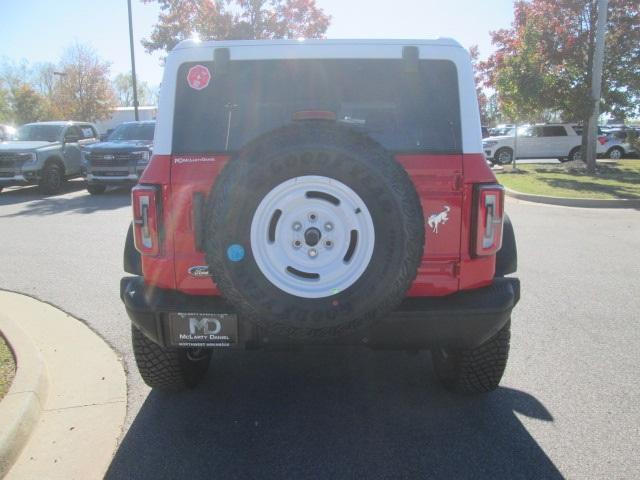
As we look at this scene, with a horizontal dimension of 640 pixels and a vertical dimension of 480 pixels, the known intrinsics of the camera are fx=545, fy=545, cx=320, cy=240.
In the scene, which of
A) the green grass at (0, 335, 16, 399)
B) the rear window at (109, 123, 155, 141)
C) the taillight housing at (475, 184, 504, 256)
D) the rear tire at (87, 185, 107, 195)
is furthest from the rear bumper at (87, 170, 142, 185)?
the taillight housing at (475, 184, 504, 256)

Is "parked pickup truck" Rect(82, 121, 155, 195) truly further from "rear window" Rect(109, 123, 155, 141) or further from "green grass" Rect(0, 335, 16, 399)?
"green grass" Rect(0, 335, 16, 399)

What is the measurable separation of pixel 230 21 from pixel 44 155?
1238cm

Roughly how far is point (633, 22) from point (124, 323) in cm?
2089

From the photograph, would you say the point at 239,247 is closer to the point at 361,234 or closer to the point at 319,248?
the point at 319,248

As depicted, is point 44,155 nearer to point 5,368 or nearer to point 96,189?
point 96,189

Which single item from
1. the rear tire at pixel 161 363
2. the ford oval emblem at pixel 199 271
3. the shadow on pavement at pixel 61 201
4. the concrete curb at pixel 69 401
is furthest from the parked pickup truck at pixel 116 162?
the ford oval emblem at pixel 199 271

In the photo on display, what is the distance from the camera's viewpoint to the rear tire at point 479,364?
10.4 feet

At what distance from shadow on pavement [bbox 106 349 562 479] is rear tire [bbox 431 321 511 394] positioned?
13 centimetres

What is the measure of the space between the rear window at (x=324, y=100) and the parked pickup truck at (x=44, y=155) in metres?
12.7

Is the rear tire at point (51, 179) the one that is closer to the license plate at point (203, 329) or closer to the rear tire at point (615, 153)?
the license plate at point (203, 329)

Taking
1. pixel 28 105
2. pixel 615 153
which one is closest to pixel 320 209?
pixel 615 153

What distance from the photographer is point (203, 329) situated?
2734mm

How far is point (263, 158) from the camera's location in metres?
2.41

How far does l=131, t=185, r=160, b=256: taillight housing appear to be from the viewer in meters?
2.78
